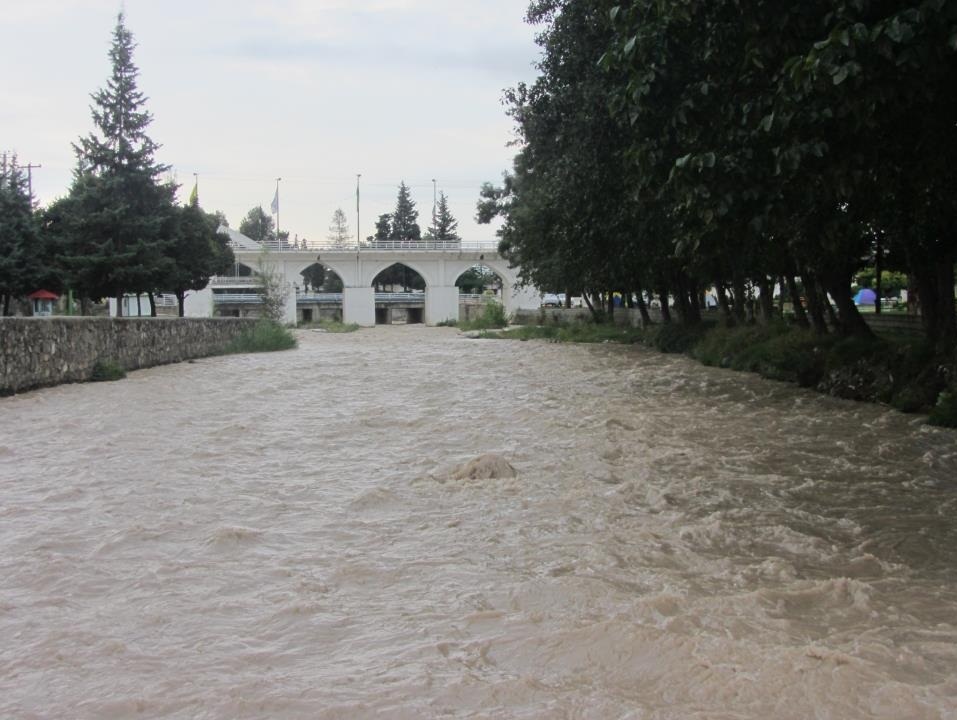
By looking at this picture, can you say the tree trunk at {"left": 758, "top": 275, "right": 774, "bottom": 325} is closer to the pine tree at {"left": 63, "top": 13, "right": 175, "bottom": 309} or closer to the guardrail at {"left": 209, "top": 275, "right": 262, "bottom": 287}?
the pine tree at {"left": 63, "top": 13, "right": 175, "bottom": 309}

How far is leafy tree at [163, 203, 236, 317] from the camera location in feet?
143

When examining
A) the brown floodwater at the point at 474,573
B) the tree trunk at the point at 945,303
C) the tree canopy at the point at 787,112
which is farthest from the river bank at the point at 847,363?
the tree canopy at the point at 787,112

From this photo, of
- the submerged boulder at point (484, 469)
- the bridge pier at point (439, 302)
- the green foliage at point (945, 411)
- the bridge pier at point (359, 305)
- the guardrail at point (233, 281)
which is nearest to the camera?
the submerged boulder at point (484, 469)

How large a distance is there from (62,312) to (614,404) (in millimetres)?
47564

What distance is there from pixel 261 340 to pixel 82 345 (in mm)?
13196

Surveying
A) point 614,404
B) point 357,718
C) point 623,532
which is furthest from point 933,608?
point 614,404

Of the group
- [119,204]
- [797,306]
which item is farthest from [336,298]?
[797,306]

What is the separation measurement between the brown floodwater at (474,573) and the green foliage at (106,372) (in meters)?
6.95

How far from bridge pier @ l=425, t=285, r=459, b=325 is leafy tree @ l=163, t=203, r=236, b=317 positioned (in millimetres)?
30927

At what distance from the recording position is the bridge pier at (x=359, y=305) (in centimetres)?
7956

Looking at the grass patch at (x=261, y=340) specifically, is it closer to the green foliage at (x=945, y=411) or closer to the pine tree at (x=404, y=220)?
the green foliage at (x=945, y=411)

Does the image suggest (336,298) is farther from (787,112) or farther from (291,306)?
(787,112)

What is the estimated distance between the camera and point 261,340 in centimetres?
3062

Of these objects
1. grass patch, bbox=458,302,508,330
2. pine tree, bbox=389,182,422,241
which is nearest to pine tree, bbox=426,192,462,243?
pine tree, bbox=389,182,422,241
